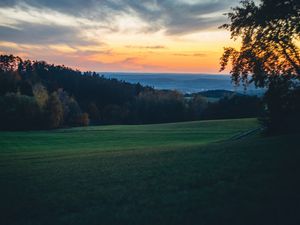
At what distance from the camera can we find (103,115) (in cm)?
14262

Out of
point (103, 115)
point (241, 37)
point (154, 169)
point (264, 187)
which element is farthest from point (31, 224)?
point (103, 115)

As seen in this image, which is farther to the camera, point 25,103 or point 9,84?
point 9,84

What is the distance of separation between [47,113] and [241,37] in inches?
2944

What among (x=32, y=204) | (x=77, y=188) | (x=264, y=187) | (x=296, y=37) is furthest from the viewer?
(x=296, y=37)

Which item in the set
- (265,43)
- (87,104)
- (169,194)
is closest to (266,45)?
(265,43)

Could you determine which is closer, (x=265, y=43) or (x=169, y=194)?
(x=169, y=194)

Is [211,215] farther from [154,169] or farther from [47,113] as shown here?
[47,113]

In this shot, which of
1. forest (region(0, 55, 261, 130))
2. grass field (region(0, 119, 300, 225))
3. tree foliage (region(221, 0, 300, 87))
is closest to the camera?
grass field (region(0, 119, 300, 225))

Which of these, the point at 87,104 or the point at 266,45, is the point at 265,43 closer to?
the point at 266,45

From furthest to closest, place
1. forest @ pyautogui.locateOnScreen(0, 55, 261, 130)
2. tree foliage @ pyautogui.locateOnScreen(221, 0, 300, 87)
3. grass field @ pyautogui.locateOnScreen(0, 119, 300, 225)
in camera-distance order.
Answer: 1. forest @ pyautogui.locateOnScreen(0, 55, 261, 130)
2. tree foliage @ pyautogui.locateOnScreen(221, 0, 300, 87)
3. grass field @ pyautogui.locateOnScreen(0, 119, 300, 225)

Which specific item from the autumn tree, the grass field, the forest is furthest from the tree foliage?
the forest

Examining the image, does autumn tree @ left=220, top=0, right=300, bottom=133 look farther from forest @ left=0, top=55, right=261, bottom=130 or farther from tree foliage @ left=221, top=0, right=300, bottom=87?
forest @ left=0, top=55, right=261, bottom=130

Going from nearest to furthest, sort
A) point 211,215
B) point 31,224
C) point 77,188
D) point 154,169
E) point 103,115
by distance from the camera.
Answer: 1. point 211,215
2. point 31,224
3. point 77,188
4. point 154,169
5. point 103,115

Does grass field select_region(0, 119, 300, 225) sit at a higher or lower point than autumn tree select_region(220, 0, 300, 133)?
lower
